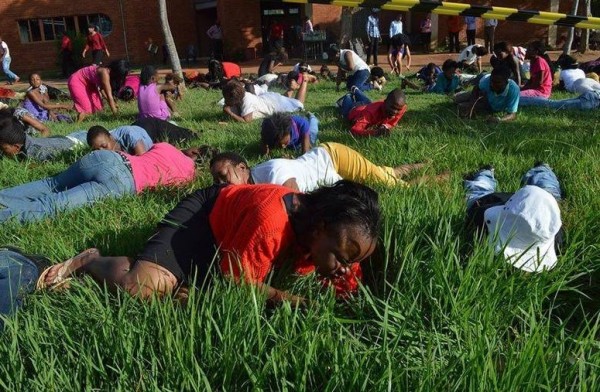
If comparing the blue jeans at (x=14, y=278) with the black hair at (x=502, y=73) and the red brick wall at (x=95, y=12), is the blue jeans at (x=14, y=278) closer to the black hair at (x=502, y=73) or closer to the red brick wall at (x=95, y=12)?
the black hair at (x=502, y=73)

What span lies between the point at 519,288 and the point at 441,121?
475cm

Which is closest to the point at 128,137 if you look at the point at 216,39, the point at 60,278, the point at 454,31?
the point at 60,278

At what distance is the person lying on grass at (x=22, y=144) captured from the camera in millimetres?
5145

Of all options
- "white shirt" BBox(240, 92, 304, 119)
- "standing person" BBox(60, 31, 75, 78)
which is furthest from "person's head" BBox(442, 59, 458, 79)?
"standing person" BBox(60, 31, 75, 78)

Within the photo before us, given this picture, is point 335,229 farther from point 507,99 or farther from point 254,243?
point 507,99

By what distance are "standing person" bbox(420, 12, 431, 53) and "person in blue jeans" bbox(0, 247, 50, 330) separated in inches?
795

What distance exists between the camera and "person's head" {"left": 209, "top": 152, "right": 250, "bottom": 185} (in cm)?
343

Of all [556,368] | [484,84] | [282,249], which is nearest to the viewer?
[556,368]

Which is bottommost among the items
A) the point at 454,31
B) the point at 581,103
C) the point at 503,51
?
the point at 581,103

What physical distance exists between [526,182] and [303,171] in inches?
58.4

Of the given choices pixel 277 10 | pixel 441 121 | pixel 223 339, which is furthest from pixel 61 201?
pixel 277 10

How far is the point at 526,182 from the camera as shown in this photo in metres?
3.56

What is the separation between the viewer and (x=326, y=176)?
3924 mm

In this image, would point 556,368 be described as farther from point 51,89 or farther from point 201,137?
point 51,89
